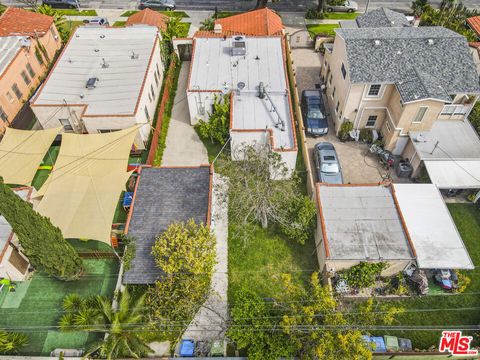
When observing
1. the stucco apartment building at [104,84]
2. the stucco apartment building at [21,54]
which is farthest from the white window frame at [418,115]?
the stucco apartment building at [21,54]

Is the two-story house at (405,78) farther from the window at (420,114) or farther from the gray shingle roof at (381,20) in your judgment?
the gray shingle roof at (381,20)

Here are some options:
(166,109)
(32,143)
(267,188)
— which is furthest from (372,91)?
(32,143)

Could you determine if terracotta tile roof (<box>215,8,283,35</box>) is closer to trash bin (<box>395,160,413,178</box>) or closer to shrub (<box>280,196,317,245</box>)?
trash bin (<box>395,160,413,178</box>)

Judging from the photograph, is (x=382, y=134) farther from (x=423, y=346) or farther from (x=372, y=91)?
(x=423, y=346)

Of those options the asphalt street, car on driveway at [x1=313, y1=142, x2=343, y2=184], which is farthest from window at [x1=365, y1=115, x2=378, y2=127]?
the asphalt street

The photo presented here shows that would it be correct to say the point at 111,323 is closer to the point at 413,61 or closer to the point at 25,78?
the point at 25,78

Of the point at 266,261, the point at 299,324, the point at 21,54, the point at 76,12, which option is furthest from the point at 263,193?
the point at 76,12
